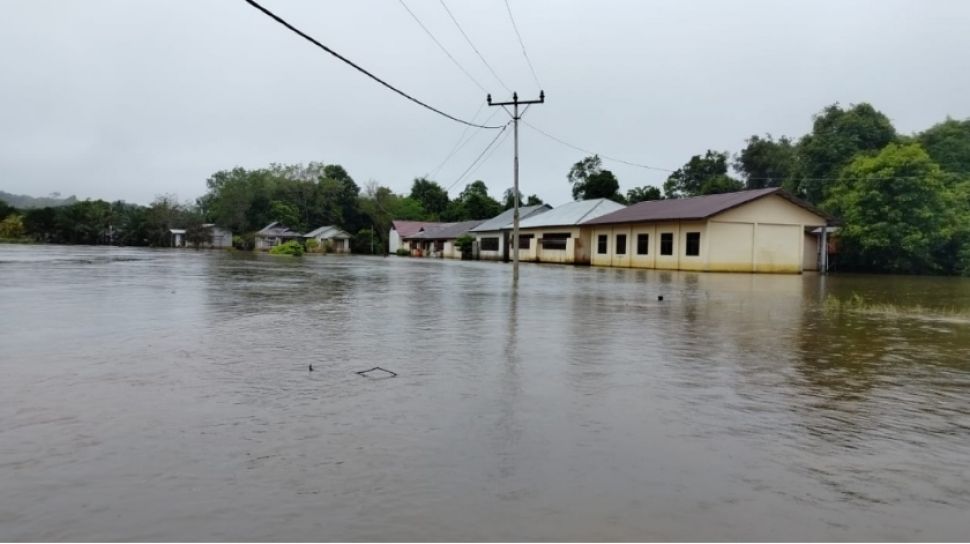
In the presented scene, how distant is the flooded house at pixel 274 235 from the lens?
80.0 metres

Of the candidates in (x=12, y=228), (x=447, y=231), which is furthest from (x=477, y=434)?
(x=12, y=228)

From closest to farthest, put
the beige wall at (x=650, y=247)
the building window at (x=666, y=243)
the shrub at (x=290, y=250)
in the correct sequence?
1. the beige wall at (x=650, y=247)
2. the building window at (x=666, y=243)
3. the shrub at (x=290, y=250)

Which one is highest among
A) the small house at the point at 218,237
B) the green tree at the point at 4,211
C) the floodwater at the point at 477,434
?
the green tree at the point at 4,211

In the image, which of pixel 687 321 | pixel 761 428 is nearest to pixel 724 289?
pixel 687 321

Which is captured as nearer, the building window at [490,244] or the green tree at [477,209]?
the building window at [490,244]

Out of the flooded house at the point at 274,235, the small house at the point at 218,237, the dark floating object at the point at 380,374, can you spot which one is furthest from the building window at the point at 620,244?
the small house at the point at 218,237

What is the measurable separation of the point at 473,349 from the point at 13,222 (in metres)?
96.7

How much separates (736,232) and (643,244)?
593 cm

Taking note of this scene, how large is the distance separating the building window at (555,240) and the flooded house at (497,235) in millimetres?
4495

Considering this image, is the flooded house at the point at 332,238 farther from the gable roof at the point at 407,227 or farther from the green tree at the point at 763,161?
the green tree at the point at 763,161

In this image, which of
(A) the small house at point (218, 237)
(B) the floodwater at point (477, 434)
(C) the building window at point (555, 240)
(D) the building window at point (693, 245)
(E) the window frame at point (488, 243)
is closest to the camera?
(B) the floodwater at point (477, 434)

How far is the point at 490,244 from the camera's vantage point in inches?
2170

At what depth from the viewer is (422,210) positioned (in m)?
89.6

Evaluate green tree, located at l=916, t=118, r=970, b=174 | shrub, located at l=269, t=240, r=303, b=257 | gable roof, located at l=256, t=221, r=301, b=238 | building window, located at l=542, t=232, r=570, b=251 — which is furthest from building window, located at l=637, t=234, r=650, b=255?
gable roof, located at l=256, t=221, r=301, b=238
